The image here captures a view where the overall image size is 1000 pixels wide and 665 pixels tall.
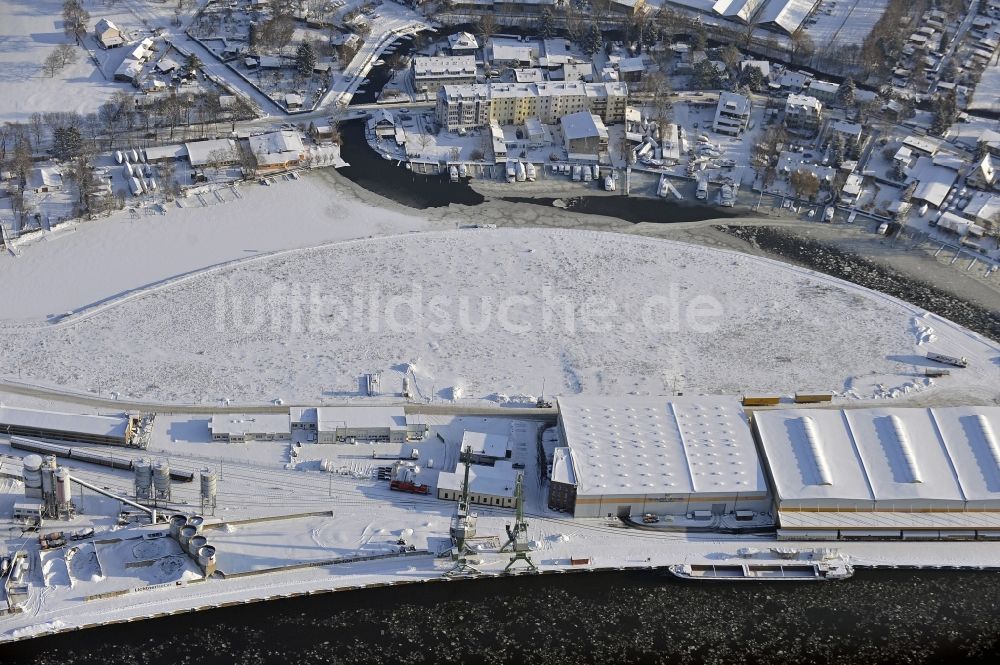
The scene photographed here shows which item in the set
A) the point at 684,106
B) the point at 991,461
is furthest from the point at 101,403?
the point at 684,106

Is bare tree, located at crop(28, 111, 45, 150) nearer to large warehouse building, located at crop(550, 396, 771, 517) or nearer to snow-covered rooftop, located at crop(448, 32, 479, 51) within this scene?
snow-covered rooftop, located at crop(448, 32, 479, 51)

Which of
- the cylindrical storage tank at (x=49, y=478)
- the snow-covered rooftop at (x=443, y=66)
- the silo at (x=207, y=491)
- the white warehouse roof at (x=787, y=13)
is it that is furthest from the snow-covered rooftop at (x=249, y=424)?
the white warehouse roof at (x=787, y=13)

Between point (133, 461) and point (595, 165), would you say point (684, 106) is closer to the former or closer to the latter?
point (595, 165)

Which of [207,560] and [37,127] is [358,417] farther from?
[37,127]

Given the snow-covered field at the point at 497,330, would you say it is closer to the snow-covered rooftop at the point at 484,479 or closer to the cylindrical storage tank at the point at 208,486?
the snow-covered rooftop at the point at 484,479

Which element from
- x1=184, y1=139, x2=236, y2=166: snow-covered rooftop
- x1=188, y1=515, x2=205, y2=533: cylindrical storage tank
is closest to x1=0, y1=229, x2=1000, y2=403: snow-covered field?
x1=188, y1=515, x2=205, y2=533: cylindrical storage tank

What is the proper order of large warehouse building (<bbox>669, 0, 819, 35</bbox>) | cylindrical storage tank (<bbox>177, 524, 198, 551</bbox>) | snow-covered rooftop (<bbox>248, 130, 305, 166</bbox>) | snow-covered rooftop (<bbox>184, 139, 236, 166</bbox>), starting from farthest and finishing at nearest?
1. large warehouse building (<bbox>669, 0, 819, 35</bbox>)
2. snow-covered rooftop (<bbox>248, 130, 305, 166</bbox>)
3. snow-covered rooftop (<bbox>184, 139, 236, 166</bbox>)
4. cylindrical storage tank (<bbox>177, 524, 198, 551</bbox>)
